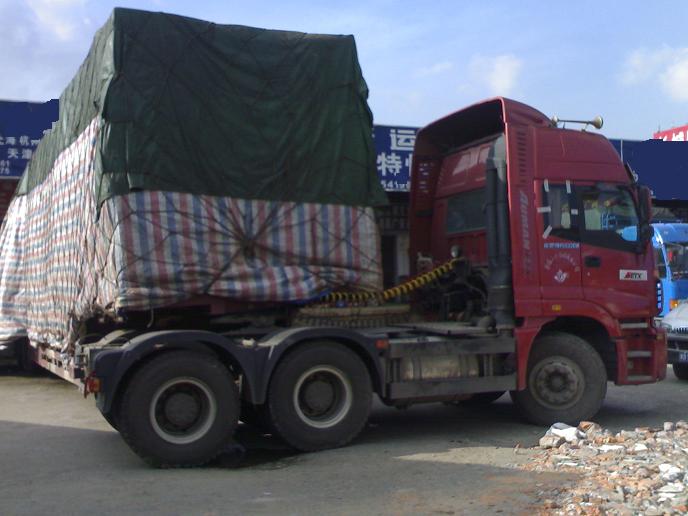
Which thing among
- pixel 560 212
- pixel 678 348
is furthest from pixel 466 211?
pixel 678 348

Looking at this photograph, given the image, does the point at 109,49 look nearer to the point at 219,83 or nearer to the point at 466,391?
the point at 219,83

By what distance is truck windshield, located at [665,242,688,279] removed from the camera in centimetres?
1650

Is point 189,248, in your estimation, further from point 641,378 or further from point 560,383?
point 641,378

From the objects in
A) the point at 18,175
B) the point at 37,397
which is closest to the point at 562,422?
the point at 37,397

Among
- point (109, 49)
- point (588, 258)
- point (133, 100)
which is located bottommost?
point (588, 258)

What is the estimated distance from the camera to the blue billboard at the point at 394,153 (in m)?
17.4

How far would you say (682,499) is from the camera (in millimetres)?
5020

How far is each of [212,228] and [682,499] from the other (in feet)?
15.2

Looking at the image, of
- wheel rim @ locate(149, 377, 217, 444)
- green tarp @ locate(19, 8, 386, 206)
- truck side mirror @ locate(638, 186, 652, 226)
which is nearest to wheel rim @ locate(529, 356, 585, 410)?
truck side mirror @ locate(638, 186, 652, 226)

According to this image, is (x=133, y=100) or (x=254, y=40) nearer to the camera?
(x=133, y=100)

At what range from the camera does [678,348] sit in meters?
11.7

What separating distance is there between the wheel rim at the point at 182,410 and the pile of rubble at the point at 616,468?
2.86 m

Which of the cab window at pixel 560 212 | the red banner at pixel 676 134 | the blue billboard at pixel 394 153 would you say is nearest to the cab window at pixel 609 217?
the cab window at pixel 560 212

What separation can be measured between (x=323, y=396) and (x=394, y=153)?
10803 millimetres
